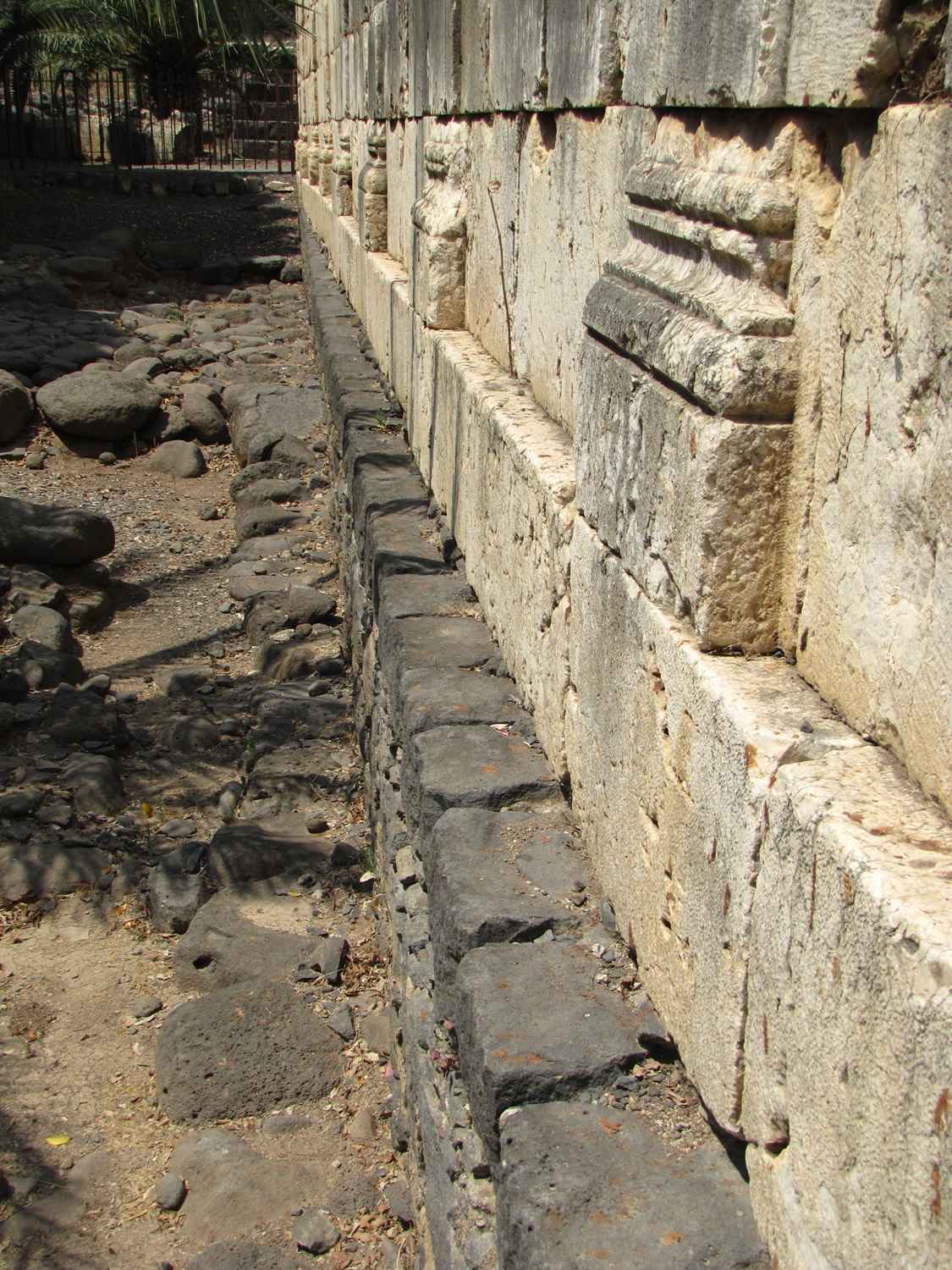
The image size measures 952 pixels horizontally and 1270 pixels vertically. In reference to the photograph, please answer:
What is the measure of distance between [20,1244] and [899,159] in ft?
9.30

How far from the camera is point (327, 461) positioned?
330 inches

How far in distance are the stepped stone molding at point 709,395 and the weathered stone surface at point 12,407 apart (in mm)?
8490

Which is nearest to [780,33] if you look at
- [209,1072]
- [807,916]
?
[807,916]

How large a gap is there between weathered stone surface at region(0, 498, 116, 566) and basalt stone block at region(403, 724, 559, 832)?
4.93 m

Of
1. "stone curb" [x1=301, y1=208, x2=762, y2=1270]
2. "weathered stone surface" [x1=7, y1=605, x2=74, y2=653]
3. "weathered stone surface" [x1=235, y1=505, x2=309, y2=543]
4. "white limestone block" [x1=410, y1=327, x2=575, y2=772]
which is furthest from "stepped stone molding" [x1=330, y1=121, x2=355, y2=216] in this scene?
"stone curb" [x1=301, y1=208, x2=762, y2=1270]

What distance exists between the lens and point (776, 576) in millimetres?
1596

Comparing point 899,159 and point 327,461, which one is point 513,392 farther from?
point 327,461

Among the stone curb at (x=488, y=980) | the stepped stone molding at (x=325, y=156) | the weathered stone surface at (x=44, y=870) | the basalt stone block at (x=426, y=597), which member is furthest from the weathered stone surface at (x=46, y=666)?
the stepped stone molding at (x=325, y=156)

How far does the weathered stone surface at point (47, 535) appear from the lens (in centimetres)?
697

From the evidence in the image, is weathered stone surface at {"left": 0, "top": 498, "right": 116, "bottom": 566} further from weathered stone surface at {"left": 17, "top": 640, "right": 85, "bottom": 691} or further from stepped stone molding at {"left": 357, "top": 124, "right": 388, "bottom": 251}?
stepped stone molding at {"left": 357, "top": 124, "right": 388, "bottom": 251}

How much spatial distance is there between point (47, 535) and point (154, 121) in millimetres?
20807

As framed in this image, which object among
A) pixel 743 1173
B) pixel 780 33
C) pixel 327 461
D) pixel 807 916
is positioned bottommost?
pixel 327 461

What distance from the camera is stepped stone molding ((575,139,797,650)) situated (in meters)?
1.49

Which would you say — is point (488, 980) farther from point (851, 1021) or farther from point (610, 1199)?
point (851, 1021)
